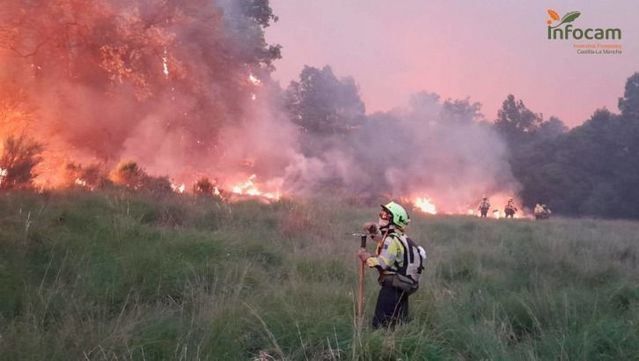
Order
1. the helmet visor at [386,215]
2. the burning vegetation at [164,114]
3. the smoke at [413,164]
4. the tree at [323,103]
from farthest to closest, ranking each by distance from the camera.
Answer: the tree at [323,103] < the smoke at [413,164] < the burning vegetation at [164,114] < the helmet visor at [386,215]

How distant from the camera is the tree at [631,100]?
3675cm

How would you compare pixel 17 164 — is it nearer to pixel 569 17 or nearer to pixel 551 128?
pixel 569 17

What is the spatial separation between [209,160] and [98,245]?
14.6 meters

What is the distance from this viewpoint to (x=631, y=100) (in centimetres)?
3784

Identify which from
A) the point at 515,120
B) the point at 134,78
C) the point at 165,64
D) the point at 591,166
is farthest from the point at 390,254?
the point at 515,120

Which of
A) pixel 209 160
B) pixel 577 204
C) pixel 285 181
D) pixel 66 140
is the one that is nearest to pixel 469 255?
pixel 66 140

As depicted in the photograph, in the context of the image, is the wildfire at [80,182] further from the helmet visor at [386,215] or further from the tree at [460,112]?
the tree at [460,112]

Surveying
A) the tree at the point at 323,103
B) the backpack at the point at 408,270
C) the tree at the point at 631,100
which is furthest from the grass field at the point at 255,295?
the tree at the point at 631,100

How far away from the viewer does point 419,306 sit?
501 centimetres

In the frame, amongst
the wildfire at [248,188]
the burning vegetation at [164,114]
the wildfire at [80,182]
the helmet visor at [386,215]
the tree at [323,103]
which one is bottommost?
the helmet visor at [386,215]

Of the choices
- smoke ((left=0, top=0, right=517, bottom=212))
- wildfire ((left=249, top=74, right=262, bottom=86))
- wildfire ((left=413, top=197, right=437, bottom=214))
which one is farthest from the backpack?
wildfire ((left=413, top=197, right=437, bottom=214))

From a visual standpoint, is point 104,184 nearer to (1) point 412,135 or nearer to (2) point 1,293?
(2) point 1,293

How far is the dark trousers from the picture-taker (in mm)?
4359

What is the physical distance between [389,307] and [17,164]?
7.98m
